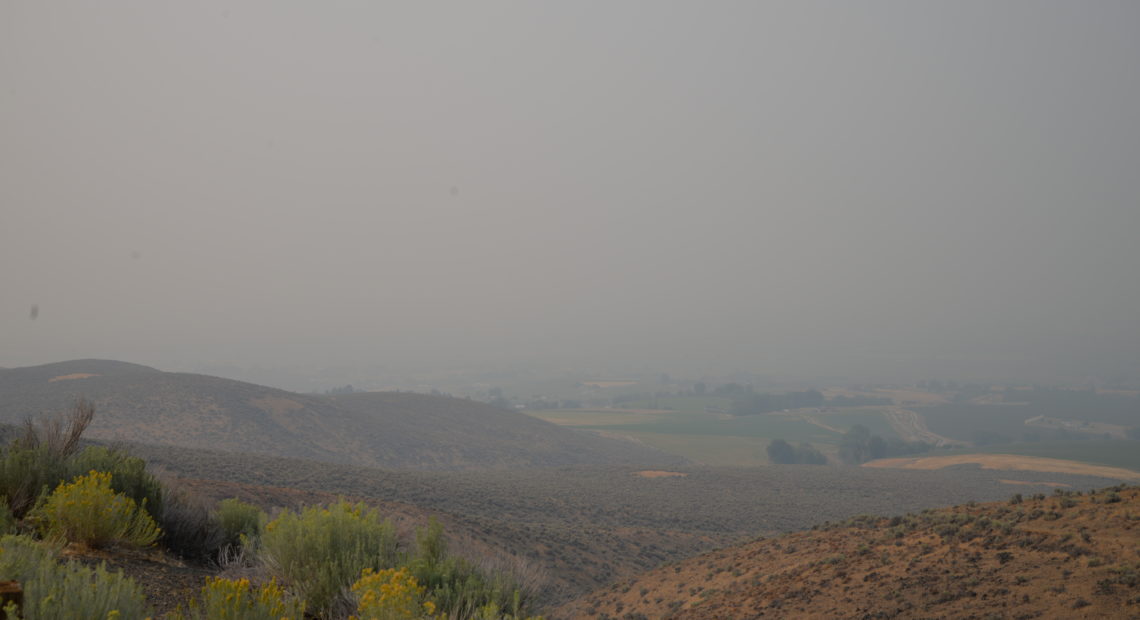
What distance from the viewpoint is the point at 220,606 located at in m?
4.21

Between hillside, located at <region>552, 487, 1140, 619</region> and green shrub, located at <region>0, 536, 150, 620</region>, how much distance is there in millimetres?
5293

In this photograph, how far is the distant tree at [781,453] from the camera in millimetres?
95500

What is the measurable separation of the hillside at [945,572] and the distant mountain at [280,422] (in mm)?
52477

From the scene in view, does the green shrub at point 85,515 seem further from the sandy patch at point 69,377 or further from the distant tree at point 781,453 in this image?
the distant tree at point 781,453

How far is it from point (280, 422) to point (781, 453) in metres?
68.2

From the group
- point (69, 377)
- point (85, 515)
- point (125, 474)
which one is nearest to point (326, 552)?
point (85, 515)

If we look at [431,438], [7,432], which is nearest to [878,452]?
[431,438]

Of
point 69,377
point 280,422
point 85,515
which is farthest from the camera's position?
point 69,377

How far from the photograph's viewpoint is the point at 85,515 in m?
6.89

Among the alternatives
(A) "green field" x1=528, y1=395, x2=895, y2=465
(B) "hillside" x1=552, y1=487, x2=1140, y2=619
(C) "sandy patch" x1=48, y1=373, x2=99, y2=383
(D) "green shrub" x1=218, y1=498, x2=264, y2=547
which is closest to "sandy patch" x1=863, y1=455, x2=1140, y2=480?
(A) "green field" x1=528, y1=395, x2=895, y2=465

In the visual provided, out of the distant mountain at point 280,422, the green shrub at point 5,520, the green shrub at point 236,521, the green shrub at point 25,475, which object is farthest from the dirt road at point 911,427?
the green shrub at point 5,520

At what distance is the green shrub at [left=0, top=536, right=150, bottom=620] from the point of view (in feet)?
12.4

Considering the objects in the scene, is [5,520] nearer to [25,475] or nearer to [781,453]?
[25,475]

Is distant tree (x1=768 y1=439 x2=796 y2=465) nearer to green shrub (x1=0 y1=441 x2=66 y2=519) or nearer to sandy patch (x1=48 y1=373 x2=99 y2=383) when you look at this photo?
sandy patch (x1=48 y1=373 x2=99 y2=383)
